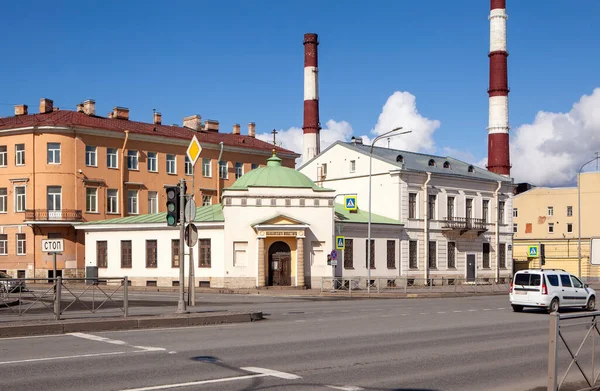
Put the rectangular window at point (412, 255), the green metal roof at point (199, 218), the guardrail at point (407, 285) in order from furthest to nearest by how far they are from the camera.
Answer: the rectangular window at point (412, 255), the green metal roof at point (199, 218), the guardrail at point (407, 285)

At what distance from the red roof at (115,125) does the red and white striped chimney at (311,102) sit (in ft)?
9.12

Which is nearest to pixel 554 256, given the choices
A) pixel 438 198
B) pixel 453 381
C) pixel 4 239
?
pixel 438 198

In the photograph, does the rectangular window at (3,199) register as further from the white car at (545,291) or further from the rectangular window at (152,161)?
the white car at (545,291)

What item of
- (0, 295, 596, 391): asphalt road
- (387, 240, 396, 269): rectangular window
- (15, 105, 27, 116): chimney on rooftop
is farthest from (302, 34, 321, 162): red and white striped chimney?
(0, 295, 596, 391): asphalt road

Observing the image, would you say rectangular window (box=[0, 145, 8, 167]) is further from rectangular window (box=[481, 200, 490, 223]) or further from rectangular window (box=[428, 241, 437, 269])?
rectangular window (box=[481, 200, 490, 223])

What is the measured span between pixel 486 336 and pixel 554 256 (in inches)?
2638

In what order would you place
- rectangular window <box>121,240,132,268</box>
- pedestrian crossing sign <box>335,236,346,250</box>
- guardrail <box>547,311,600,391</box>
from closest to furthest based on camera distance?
1. guardrail <box>547,311,600,391</box>
2. pedestrian crossing sign <box>335,236,346,250</box>
3. rectangular window <box>121,240,132,268</box>

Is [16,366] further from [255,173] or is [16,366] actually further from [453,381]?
[255,173]

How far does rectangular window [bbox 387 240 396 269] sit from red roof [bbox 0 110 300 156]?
2130 cm

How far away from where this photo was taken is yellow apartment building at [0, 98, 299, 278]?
2167 inches

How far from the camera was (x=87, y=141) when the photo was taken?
187 feet

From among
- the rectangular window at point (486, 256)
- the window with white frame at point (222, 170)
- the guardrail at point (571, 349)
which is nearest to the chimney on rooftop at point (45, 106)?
the window with white frame at point (222, 170)

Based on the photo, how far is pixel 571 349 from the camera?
9664 millimetres

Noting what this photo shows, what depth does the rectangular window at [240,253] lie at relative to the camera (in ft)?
150
